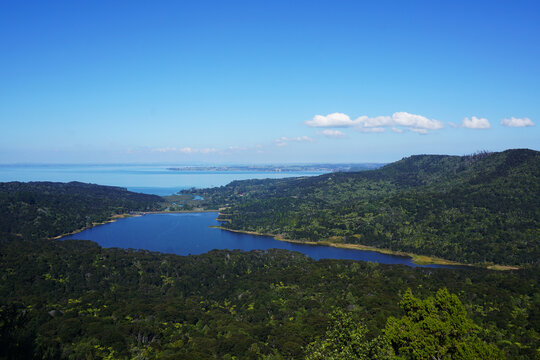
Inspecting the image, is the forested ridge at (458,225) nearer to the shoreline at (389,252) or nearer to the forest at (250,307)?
the shoreline at (389,252)

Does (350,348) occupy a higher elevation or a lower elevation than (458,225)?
higher

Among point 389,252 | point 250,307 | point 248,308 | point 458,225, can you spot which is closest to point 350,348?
point 250,307

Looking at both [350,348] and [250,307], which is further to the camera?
[250,307]

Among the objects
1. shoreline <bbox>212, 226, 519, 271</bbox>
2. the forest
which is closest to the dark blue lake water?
shoreline <bbox>212, 226, 519, 271</bbox>

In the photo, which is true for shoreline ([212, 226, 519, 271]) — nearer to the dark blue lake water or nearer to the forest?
the dark blue lake water

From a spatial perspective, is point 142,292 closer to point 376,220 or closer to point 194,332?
point 194,332

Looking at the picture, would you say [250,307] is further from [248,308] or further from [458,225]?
[458,225]
